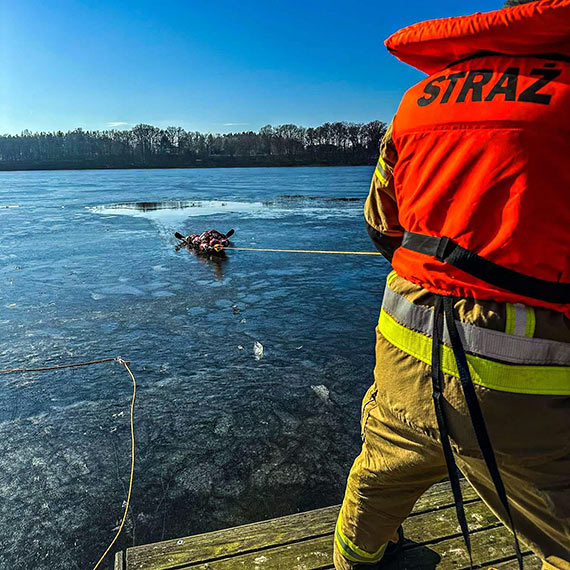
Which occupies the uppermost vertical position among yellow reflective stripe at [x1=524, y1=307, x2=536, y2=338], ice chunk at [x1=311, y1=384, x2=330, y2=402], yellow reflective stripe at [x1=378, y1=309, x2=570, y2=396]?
yellow reflective stripe at [x1=524, y1=307, x2=536, y2=338]

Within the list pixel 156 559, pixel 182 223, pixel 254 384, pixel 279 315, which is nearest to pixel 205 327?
pixel 279 315

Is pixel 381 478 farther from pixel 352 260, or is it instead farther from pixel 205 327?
pixel 352 260

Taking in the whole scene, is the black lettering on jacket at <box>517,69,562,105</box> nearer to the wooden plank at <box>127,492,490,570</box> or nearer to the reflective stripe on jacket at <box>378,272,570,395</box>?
the reflective stripe on jacket at <box>378,272,570,395</box>

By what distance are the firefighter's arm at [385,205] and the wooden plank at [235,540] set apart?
1.32 metres

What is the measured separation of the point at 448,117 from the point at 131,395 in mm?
3398

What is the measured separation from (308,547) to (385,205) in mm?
1509

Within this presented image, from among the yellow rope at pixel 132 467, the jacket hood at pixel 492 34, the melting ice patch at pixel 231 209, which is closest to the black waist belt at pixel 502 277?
the jacket hood at pixel 492 34

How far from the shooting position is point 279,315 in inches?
223

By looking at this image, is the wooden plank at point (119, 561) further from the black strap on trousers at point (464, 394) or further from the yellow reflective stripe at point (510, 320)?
the yellow reflective stripe at point (510, 320)

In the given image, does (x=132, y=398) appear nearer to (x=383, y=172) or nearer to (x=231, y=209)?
(x=383, y=172)

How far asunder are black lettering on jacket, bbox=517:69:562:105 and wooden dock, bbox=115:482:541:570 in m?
1.80

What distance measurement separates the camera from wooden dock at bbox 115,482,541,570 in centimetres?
193

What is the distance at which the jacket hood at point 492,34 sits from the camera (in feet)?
3.24

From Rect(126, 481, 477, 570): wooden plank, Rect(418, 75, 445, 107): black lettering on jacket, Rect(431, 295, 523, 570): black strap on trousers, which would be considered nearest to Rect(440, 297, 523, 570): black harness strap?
Rect(431, 295, 523, 570): black strap on trousers
